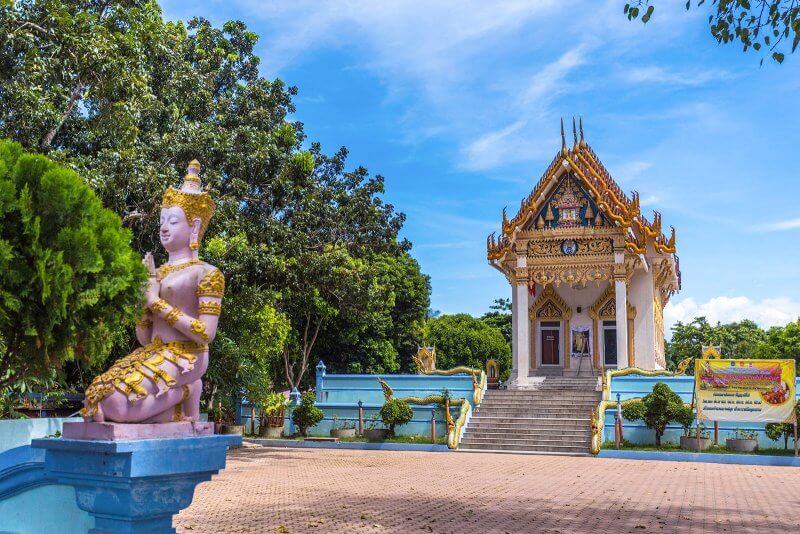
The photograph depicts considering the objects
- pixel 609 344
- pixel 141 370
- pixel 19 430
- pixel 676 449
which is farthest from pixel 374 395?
pixel 141 370

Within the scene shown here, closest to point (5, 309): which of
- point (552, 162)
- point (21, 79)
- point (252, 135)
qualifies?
point (21, 79)

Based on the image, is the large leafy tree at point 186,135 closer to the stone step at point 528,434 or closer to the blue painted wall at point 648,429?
the stone step at point 528,434

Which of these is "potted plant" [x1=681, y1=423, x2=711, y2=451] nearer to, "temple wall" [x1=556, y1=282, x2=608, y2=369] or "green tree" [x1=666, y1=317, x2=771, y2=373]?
"temple wall" [x1=556, y1=282, x2=608, y2=369]

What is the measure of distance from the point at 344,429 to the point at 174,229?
53.2ft

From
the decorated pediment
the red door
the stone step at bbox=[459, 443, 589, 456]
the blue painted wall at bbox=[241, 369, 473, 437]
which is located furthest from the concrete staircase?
the decorated pediment

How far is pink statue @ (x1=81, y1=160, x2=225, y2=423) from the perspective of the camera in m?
4.09

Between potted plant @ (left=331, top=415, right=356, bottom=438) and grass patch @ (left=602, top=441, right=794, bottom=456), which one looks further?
potted plant @ (left=331, top=415, right=356, bottom=438)

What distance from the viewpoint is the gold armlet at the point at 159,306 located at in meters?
4.46

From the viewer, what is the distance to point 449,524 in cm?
816

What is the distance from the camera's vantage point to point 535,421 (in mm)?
19344

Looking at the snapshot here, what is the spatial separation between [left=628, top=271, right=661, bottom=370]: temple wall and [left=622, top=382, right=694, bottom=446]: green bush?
20.3 feet

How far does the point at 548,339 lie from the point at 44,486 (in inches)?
877

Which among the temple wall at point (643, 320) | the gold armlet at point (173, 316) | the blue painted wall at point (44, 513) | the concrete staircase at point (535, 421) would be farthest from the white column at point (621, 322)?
the blue painted wall at point (44, 513)

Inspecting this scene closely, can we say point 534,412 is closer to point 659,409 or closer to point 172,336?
point 659,409
